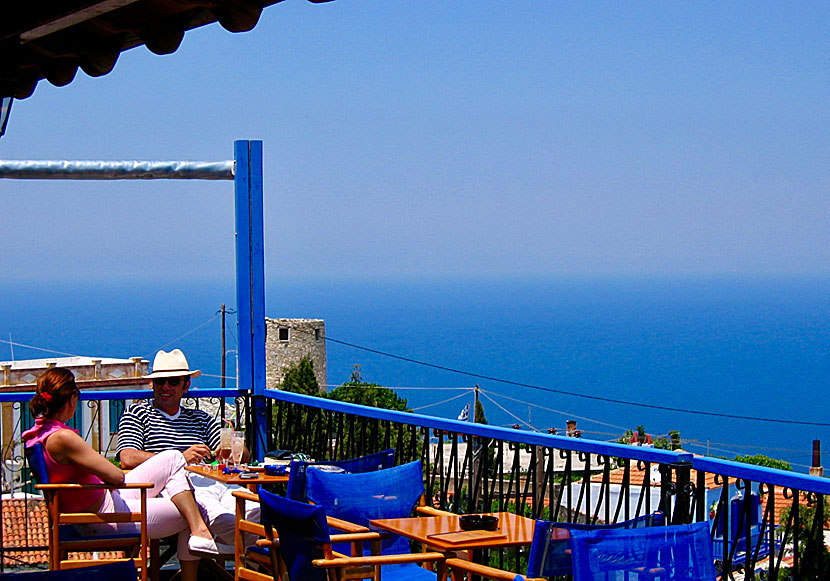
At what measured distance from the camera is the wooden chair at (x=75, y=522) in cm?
418

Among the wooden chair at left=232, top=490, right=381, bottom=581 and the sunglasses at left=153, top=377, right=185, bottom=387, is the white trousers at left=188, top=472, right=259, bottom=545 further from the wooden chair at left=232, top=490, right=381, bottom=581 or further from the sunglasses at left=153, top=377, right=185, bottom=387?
the sunglasses at left=153, top=377, right=185, bottom=387

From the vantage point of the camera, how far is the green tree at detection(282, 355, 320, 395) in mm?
61719

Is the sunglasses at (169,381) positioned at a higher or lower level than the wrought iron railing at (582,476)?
higher

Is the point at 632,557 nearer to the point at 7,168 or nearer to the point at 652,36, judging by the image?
the point at 7,168

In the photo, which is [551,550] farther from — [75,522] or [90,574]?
[75,522]

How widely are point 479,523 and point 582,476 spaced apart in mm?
1570

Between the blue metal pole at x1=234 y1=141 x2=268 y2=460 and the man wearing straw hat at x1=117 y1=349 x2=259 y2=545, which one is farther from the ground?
the blue metal pole at x1=234 y1=141 x2=268 y2=460

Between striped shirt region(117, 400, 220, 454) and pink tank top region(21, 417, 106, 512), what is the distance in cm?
60

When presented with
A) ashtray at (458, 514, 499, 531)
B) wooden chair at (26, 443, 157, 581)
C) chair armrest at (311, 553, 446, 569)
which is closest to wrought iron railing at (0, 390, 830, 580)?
ashtray at (458, 514, 499, 531)

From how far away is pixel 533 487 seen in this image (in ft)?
15.5

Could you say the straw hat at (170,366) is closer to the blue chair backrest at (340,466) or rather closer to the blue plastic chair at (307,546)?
the blue chair backrest at (340,466)

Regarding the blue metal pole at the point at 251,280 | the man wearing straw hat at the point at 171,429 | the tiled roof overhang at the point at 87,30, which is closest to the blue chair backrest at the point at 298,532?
the man wearing straw hat at the point at 171,429

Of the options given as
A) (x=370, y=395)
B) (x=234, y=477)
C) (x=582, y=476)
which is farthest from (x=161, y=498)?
(x=370, y=395)

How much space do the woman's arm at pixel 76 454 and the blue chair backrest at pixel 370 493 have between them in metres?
0.87
